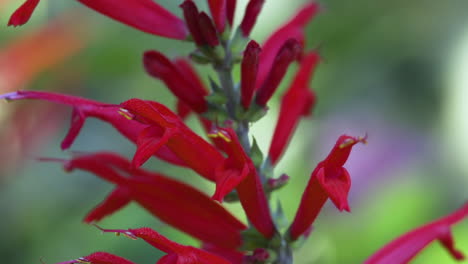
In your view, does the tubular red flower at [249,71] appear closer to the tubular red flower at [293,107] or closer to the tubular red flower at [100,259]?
the tubular red flower at [293,107]

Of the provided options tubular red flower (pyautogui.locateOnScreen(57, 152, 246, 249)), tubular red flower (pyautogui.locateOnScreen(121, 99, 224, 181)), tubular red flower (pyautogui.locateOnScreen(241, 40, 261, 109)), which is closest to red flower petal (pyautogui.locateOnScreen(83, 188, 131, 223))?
tubular red flower (pyautogui.locateOnScreen(57, 152, 246, 249))

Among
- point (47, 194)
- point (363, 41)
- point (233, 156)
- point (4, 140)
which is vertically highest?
point (233, 156)

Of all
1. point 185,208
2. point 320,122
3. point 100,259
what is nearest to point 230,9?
point 185,208

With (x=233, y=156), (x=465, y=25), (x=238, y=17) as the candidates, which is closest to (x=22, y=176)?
(x=238, y=17)

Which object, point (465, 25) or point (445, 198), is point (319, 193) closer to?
point (445, 198)

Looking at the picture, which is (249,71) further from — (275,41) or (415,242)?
(415,242)

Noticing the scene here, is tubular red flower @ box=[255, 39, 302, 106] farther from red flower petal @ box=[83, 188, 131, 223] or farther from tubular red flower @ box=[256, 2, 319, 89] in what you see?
red flower petal @ box=[83, 188, 131, 223]
